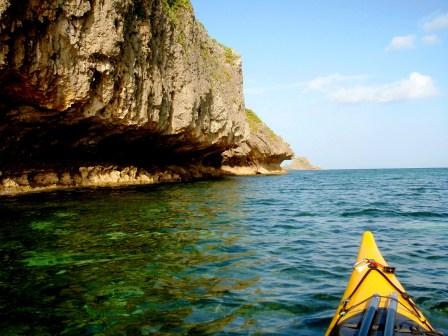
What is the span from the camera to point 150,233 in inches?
401

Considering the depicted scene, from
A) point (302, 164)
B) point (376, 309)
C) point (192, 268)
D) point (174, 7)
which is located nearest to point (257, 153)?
point (174, 7)

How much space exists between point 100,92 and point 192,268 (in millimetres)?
12194

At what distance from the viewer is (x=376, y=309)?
4.45 m

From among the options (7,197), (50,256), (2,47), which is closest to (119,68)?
(2,47)

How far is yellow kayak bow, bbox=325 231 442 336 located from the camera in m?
4.06

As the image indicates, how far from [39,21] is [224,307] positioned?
1224cm

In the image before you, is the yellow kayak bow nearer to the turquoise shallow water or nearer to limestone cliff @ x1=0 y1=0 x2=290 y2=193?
the turquoise shallow water

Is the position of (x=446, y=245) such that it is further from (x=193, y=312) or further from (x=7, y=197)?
(x=7, y=197)

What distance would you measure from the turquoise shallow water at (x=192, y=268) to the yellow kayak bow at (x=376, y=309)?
1.49ft

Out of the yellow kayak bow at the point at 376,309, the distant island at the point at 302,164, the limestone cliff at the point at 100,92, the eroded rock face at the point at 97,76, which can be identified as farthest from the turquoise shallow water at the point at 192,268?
the distant island at the point at 302,164

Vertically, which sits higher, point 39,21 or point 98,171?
point 39,21

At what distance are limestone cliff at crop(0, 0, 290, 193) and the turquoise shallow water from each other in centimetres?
476

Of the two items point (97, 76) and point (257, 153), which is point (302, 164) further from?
point (97, 76)

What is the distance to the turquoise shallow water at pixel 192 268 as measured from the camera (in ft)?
16.4
